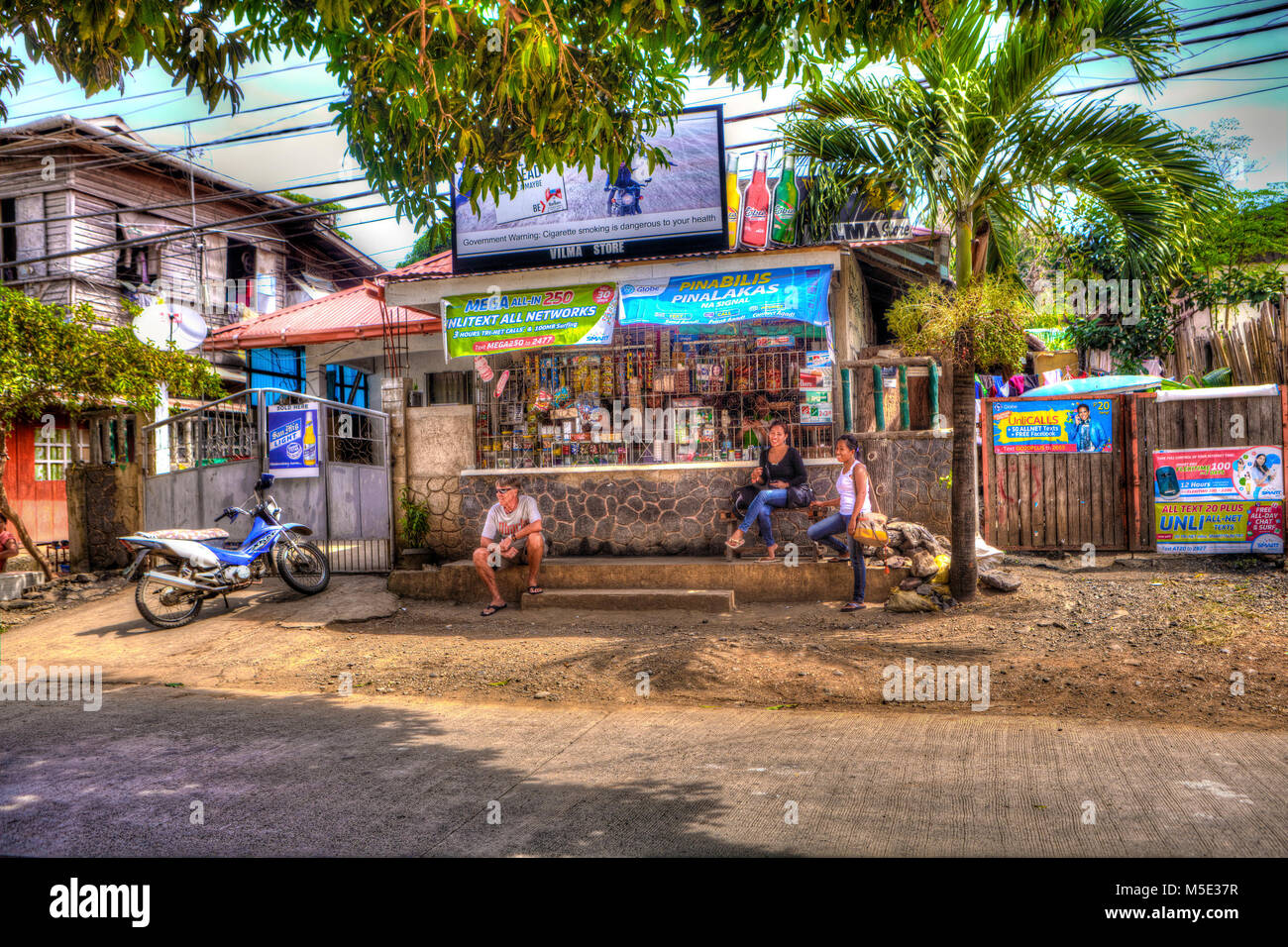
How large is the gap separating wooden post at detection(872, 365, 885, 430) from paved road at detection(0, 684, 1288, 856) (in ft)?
17.8

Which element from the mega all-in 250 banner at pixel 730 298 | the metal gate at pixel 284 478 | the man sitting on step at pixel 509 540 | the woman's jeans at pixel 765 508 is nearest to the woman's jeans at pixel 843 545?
the woman's jeans at pixel 765 508

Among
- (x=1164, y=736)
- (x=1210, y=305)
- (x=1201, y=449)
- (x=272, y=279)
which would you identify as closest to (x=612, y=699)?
(x=1164, y=736)

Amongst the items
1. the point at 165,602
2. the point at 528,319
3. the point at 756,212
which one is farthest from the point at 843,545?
the point at 165,602

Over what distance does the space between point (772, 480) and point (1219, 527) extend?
5283 millimetres

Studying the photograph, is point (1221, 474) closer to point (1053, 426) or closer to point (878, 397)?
point (1053, 426)

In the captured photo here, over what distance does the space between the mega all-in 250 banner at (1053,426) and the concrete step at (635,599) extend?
442 centimetres

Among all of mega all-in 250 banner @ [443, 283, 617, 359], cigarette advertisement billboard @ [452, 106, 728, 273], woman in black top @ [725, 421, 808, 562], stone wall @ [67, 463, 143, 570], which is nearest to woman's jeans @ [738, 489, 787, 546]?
woman in black top @ [725, 421, 808, 562]

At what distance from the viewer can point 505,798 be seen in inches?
173

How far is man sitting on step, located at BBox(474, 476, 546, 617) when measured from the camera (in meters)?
10.1

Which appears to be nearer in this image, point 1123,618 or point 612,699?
point 612,699

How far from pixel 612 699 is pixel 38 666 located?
6.14 m

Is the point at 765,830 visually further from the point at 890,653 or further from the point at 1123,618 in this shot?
the point at 1123,618

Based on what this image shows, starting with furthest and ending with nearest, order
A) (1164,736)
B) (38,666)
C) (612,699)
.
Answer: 1. (38,666)
2. (612,699)
3. (1164,736)

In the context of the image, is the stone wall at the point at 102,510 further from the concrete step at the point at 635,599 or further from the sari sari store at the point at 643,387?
the concrete step at the point at 635,599
